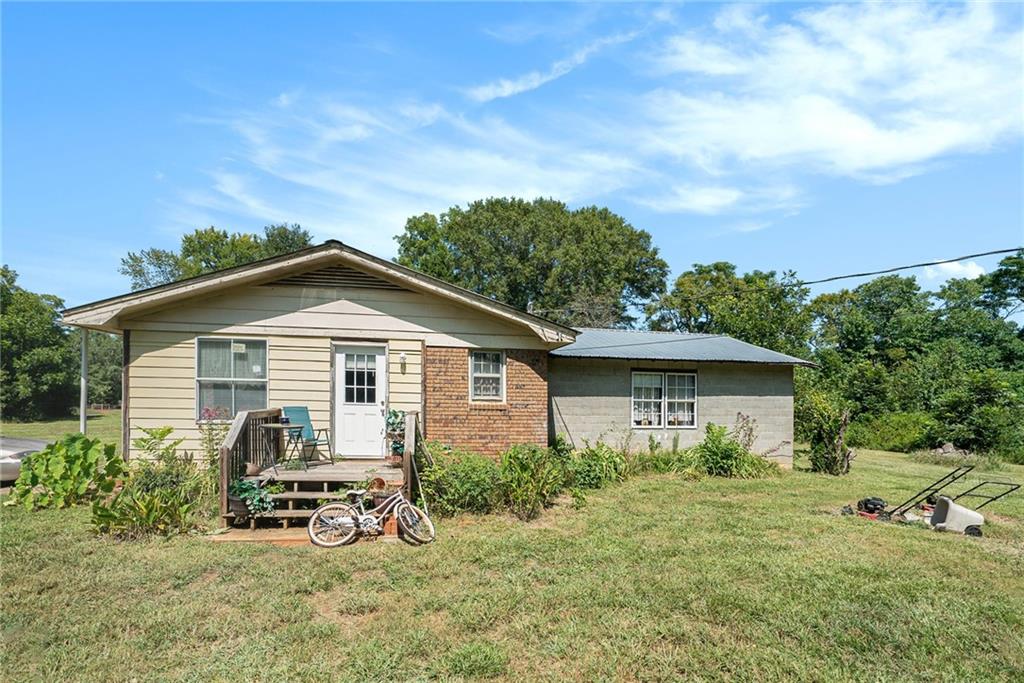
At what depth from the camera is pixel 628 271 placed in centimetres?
3750

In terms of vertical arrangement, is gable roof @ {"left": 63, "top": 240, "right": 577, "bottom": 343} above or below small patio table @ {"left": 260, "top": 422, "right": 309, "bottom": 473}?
above

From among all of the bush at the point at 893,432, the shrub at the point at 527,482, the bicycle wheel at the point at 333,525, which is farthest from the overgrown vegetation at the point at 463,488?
the bush at the point at 893,432

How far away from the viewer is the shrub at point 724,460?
13.0 m

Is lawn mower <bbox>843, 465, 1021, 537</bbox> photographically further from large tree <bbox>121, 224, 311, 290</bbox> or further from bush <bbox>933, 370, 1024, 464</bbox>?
large tree <bbox>121, 224, 311, 290</bbox>

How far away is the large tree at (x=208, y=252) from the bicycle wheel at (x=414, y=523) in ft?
135

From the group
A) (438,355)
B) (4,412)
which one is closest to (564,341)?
(438,355)

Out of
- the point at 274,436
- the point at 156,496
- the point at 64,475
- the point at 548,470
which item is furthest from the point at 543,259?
the point at 156,496

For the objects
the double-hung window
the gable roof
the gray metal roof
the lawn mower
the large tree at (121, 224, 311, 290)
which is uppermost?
the large tree at (121, 224, 311, 290)

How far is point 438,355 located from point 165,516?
5.18m

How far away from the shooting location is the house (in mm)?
10203

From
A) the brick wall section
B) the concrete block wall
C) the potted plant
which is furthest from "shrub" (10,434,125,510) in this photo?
the concrete block wall

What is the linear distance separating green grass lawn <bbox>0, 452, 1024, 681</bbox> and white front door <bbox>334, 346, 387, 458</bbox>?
346 centimetres

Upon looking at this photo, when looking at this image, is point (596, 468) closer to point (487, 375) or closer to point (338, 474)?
point (487, 375)

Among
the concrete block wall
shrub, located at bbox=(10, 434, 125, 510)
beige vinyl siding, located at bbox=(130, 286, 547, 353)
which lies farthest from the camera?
the concrete block wall
